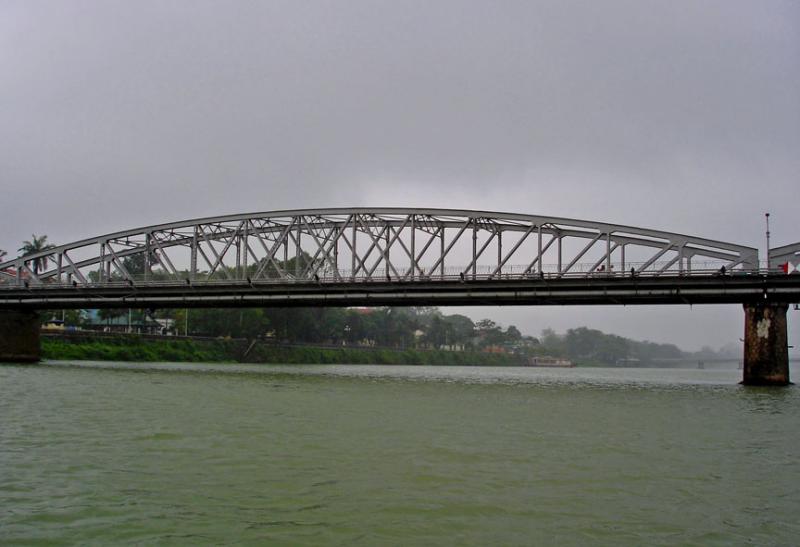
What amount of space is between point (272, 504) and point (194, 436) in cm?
741

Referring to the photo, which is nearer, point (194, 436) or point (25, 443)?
point (25, 443)

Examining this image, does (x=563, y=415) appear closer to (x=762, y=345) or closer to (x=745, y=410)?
(x=745, y=410)

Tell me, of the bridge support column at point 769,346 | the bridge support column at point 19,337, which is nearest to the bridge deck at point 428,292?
the bridge support column at point 769,346

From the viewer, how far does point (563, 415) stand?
25750 millimetres

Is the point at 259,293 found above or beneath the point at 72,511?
above

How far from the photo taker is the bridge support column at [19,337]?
6825 centimetres

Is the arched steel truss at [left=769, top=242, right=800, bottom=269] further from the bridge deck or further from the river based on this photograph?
the river

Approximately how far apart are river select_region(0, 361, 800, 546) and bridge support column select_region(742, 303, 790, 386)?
2510 cm

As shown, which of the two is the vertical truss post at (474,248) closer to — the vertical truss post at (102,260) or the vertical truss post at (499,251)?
the vertical truss post at (499,251)

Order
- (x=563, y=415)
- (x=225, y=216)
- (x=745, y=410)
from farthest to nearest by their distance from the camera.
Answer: (x=225, y=216), (x=745, y=410), (x=563, y=415)

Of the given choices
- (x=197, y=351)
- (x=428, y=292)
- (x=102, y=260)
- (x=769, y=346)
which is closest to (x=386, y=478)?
(x=428, y=292)

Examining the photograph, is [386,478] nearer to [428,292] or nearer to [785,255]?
[428,292]

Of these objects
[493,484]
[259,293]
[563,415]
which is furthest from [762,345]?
[493,484]

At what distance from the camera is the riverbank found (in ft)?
269
